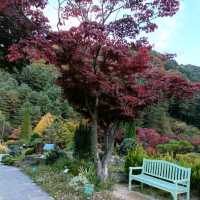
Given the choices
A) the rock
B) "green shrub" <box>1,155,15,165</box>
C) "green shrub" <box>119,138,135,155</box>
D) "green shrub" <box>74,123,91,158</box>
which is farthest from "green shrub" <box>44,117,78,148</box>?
"green shrub" <box>74,123,91,158</box>

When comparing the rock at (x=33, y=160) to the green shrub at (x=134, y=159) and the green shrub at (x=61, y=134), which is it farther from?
the green shrub at (x=134, y=159)

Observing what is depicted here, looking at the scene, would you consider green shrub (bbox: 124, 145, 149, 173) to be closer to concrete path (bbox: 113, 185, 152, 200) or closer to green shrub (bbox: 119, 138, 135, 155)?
concrete path (bbox: 113, 185, 152, 200)

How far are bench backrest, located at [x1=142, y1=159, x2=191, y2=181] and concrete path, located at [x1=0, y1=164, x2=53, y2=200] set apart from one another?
2.15 m

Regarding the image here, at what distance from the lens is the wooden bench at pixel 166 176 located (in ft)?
20.5

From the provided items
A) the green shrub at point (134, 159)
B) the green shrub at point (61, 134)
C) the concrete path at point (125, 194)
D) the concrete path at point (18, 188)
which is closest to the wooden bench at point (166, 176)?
the concrete path at point (125, 194)

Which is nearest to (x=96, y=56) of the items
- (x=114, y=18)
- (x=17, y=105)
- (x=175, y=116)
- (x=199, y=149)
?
(x=114, y=18)

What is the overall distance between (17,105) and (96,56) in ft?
53.3

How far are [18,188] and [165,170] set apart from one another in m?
2.98

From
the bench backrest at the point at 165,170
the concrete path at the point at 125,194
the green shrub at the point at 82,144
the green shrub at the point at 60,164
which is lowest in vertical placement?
the concrete path at the point at 125,194

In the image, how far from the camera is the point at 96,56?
7.25 meters

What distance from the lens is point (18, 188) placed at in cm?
→ 733

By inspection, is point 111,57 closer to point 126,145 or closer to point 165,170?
point 165,170

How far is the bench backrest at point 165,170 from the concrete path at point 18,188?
84.8 inches

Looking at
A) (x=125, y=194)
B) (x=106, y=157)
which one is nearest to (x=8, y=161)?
(x=106, y=157)
